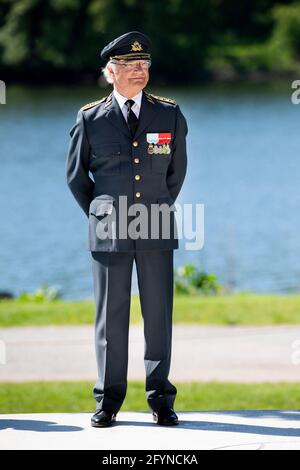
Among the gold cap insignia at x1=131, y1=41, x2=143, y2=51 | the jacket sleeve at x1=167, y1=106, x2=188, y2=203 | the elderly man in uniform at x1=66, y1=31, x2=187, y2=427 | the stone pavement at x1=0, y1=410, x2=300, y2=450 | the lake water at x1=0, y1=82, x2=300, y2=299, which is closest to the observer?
the stone pavement at x1=0, y1=410, x2=300, y2=450

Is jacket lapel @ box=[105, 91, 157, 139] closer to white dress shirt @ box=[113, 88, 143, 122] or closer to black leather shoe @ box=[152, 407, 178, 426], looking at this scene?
white dress shirt @ box=[113, 88, 143, 122]

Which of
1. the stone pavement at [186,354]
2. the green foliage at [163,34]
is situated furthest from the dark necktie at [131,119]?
the green foliage at [163,34]

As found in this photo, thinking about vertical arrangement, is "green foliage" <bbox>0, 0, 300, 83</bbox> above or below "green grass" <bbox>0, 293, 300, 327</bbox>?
above

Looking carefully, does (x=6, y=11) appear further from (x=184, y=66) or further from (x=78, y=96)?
(x=184, y=66)

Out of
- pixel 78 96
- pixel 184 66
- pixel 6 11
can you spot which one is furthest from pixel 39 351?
pixel 184 66

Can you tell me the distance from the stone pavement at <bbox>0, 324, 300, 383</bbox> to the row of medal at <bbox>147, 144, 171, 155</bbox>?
11.6 ft

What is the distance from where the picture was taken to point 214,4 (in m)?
61.7

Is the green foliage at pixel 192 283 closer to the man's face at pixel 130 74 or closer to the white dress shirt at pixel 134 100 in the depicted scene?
the white dress shirt at pixel 134 100

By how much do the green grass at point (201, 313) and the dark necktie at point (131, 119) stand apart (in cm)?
530

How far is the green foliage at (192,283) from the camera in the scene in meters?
12.7

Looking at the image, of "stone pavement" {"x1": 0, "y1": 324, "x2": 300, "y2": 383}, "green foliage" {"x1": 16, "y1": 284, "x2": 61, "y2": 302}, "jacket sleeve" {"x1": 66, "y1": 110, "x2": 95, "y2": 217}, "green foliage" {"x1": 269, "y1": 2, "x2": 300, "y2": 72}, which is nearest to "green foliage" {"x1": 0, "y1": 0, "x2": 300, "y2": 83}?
"green foliage" {"x1": 269, "y1": 2, "x2": 300, "y2": 72}

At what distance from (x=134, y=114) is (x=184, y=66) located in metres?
47.6

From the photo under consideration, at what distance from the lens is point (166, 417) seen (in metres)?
5.52

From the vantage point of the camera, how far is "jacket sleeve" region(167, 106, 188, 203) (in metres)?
5.56
